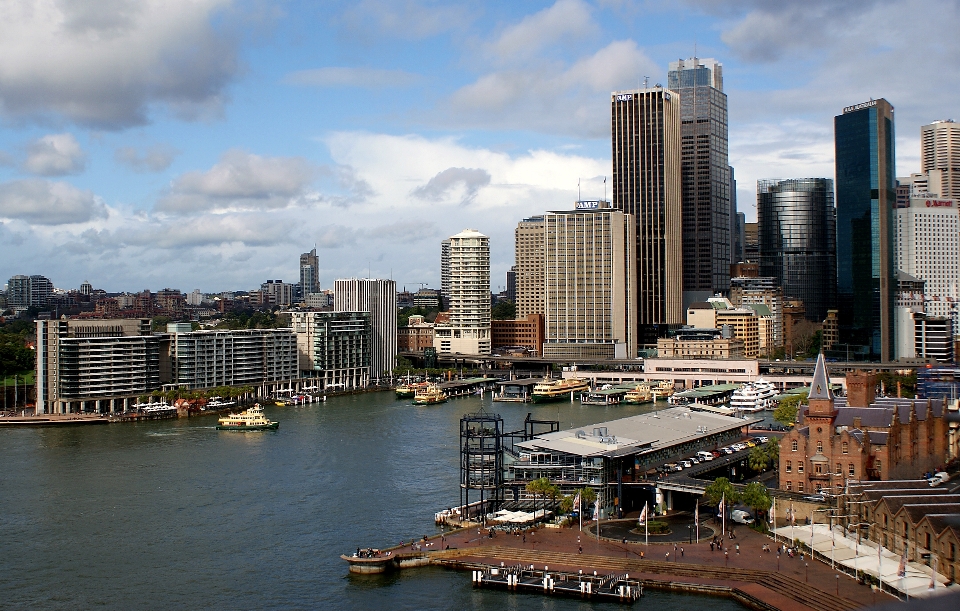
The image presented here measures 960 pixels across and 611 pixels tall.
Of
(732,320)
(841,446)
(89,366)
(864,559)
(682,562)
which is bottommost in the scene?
(682,562)

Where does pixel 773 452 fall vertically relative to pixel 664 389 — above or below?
above

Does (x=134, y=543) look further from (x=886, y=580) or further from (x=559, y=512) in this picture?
(x=886, y=580)

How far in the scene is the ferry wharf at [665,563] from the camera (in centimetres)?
2200

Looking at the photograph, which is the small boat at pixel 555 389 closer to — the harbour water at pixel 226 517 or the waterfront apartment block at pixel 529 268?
the harbour water at pixel 226 517

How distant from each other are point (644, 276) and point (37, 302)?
121 meters

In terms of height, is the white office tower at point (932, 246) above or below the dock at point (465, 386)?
above

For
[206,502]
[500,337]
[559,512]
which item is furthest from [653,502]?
[500,337]

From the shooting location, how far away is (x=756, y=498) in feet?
90.1

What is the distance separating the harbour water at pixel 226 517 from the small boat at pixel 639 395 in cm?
1933

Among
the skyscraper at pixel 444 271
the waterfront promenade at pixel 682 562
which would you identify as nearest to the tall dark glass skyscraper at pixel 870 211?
the waterfront promenade at pixel 682 562

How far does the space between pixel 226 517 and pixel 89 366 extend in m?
34.8

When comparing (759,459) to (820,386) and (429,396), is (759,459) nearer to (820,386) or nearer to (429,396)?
(820,386)


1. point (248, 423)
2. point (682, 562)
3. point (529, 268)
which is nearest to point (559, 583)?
point (682, 562)

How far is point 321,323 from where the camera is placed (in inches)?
3145
